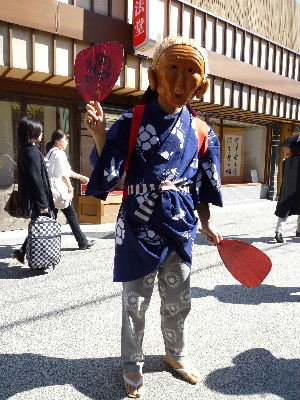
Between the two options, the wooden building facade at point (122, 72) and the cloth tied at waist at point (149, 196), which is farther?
the wooden building facade at point (122, 72)

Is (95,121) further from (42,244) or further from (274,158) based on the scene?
(274,158)

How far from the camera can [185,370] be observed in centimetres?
209

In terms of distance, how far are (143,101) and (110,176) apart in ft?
1.55

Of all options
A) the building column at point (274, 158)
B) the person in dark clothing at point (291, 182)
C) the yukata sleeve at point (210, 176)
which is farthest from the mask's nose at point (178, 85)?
the building column at point (274, 158)

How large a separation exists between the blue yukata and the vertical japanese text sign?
15.8 ft

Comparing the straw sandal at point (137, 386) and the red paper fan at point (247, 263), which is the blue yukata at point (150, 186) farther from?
the straw sandal at point (137, 386)

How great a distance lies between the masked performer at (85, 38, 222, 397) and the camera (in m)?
1.84

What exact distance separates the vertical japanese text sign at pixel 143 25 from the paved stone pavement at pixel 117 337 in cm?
404

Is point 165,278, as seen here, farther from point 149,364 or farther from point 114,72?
point 114,72

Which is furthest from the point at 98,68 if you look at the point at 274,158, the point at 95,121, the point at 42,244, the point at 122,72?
the point at 274,158

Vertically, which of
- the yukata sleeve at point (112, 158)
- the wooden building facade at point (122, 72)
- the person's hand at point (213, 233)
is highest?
the wooden building facade at point (122, 72)

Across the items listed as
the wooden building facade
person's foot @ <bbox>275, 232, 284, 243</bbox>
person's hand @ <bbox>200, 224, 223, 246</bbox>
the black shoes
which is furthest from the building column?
person's hand @ <bbox>200, 224, 223, 246</bbox>

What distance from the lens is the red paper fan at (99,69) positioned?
1922mm

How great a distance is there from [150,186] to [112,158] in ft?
0.82
